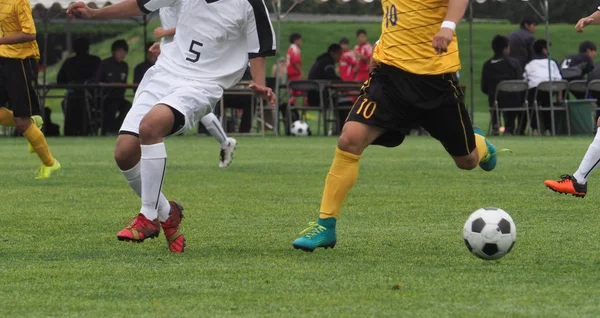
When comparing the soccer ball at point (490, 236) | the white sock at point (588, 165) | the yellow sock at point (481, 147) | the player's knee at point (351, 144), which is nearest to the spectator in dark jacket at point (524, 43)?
the white sock at point (588, 165)

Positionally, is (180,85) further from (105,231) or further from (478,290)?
(478,290)

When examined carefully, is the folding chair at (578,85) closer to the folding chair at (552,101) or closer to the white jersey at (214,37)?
the folding chair at (552,101)

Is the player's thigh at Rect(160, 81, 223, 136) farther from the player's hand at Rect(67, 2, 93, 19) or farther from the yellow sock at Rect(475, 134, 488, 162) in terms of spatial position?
the yellow sock at Rect(475, 134, 488, 162)

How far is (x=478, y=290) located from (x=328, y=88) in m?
21.3

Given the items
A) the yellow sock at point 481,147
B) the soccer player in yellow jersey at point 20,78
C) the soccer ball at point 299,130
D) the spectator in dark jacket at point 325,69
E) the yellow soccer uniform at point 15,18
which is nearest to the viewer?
the yellow sock at point 481,147

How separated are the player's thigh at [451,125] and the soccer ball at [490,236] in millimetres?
768

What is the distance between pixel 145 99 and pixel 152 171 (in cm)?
49

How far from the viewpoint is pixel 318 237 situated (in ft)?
24.2

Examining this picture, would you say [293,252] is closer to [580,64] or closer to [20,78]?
[20,78]

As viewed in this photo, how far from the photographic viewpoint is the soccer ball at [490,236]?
6730mm

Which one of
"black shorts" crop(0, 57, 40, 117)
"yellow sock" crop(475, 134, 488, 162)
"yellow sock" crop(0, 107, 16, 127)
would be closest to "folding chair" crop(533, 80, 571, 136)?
"yellow sock" crop(0, 107, 16, 127)

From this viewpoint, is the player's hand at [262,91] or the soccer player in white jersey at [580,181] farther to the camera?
the soccer player in white jersey at [580,181]

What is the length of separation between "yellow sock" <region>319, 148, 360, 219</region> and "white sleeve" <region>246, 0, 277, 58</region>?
2.65 ft

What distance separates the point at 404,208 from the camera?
1017 centimetres
